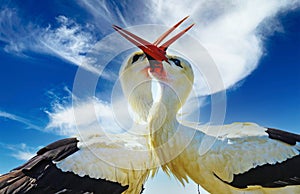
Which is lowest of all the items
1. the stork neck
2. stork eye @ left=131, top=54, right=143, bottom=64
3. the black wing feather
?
the black wing feather

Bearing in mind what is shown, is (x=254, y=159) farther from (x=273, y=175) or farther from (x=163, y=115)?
(x=163, y=115)

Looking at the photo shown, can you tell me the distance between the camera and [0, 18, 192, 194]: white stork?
4273 mm

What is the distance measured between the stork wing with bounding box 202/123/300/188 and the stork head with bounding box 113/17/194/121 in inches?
43.6

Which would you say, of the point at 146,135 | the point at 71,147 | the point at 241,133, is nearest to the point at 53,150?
the point at 71,147

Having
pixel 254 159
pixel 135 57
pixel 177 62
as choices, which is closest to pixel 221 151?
pixel 254 159

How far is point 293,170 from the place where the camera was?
454 cm

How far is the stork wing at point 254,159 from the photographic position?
4375 millimetres

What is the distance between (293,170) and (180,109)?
1.55 meters

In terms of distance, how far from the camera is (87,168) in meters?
4.33

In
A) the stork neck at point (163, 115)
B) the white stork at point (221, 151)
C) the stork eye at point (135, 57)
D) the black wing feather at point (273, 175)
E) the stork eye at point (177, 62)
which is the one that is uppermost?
the stork eye at point (135, 57)

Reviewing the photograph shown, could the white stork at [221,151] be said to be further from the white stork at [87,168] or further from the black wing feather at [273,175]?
the white stork at [87,168]

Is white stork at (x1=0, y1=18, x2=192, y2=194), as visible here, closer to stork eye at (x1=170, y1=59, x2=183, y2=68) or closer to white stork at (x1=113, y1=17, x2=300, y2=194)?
white stork at (x1=113, y1=17, x2=300, y2=194)

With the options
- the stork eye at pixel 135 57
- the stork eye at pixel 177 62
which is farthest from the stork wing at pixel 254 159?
the stork eye at pixel 135 57

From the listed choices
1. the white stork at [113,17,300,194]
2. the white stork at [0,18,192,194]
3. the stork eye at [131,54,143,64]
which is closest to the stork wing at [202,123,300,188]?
the white stork at [113,17,300,194]
